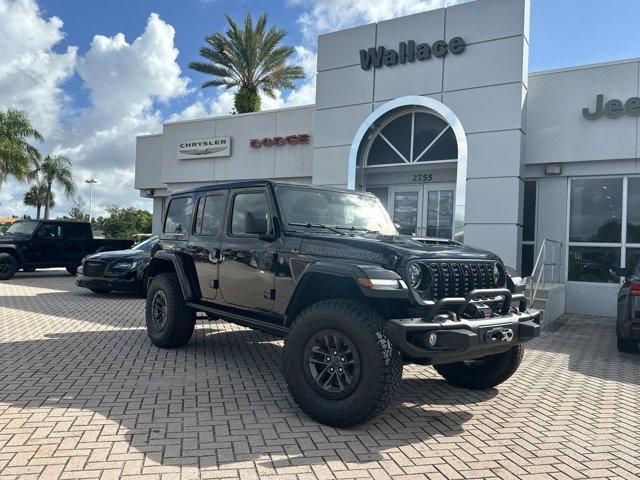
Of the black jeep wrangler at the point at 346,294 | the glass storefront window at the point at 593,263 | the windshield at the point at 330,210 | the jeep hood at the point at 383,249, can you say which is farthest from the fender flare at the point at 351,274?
the glass storefront window at the point at 593,263

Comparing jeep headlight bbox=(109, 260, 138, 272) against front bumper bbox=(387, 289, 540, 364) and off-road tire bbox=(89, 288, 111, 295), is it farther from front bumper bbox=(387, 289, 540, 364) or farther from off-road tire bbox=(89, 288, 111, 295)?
front bumper bbox=(387, 289, 540, 364)

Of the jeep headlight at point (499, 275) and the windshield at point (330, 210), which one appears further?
the windshield at point (330, 210)

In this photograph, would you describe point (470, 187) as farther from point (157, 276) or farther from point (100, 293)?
point (100, 293)

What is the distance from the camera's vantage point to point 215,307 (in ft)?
18.7

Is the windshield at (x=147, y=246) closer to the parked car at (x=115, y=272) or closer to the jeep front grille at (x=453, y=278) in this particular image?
the parked car at (x=115, y=272)

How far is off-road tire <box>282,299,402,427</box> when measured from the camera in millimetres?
3721

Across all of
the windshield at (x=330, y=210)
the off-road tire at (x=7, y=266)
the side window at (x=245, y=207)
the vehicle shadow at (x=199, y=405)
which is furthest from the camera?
the off-road tire at (x=7, y=266)

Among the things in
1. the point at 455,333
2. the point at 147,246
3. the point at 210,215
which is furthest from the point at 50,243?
the point at 455,333

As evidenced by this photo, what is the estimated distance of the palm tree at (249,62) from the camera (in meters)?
22.3

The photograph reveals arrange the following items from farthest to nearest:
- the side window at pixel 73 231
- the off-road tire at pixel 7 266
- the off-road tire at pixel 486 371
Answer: the side window at pixel 73 231, the off-road tire at pixel 7 266, the off-road tire at pixel 486 371

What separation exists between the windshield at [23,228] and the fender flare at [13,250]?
20.4 inches

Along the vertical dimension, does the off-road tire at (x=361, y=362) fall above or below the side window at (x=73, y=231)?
below

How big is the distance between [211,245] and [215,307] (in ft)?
2.25

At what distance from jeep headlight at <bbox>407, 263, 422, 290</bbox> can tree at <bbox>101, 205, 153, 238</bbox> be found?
2245 inches
